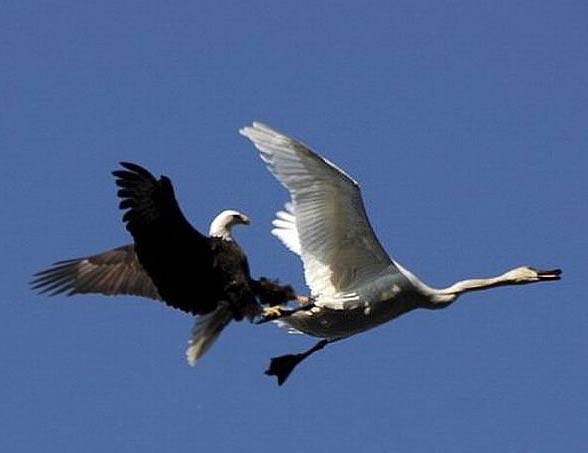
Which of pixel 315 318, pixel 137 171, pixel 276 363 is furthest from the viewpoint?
pixel 276 363

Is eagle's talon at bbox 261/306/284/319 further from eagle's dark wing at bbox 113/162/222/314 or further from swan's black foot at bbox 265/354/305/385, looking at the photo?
swan's black foot at bbox 265/354/305/385

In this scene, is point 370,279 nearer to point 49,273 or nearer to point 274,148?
point 274,148

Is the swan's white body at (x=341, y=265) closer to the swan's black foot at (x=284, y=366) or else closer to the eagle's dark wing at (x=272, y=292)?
the eagle's dark wing at (x=272, y=292)

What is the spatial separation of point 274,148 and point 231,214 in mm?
1947

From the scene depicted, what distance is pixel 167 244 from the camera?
25.0 meters

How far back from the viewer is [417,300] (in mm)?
26172

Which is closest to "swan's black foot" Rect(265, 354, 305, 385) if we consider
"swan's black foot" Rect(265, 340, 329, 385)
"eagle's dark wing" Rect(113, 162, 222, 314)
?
"swan's black foot" Rect(265, 340, 329, 385)

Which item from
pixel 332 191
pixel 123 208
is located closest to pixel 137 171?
pixel 123 208

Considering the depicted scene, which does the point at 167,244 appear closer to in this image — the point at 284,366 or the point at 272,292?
the point at 272,292

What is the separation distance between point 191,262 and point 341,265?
2.02m

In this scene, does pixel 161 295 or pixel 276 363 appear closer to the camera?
pixel 161 295

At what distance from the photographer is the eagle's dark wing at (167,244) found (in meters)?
24.6

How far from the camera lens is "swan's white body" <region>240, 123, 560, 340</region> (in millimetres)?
25234

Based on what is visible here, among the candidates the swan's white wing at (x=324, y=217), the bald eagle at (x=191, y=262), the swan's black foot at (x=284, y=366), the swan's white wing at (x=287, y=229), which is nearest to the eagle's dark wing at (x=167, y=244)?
the bald eagle at (x=191, y=262)
